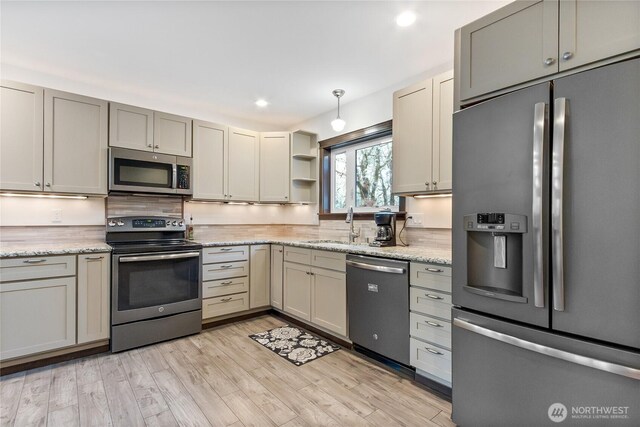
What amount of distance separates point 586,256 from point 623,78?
0.68 metres

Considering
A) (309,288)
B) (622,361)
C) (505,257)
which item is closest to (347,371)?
(309,288)

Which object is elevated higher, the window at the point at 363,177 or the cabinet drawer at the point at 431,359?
the window at the point at 363,177

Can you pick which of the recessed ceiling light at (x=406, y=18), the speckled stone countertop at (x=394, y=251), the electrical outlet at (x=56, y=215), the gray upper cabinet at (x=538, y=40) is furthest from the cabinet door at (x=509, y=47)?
the electrical outlet at (x=56, y=215)

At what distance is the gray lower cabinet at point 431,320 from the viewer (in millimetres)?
1978

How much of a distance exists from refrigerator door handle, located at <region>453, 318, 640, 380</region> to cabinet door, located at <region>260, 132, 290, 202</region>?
281 centimetres

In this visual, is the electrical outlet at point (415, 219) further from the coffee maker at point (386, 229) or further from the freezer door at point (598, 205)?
the freezer door at point (598, 205)

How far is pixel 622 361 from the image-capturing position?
114cm

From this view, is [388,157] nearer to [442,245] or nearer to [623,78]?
[442,245]

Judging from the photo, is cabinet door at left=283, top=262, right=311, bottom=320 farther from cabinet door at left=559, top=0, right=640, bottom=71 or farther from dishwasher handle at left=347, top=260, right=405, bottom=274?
cabinet door at left=559, top=0, right=640, bottom=71

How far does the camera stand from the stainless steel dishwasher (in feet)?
7.32

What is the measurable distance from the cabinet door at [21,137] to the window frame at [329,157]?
2.78 metres

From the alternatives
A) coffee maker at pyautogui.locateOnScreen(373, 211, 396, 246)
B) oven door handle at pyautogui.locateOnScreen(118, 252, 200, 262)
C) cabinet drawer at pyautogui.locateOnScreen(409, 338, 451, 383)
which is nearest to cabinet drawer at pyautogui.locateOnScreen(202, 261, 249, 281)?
oven door handle at pyautogui.locateOnScreen(118, 252, 200, 262)

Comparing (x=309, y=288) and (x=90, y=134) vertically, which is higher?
(x=90, y=134)

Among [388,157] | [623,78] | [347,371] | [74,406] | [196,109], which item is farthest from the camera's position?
[196,109]
